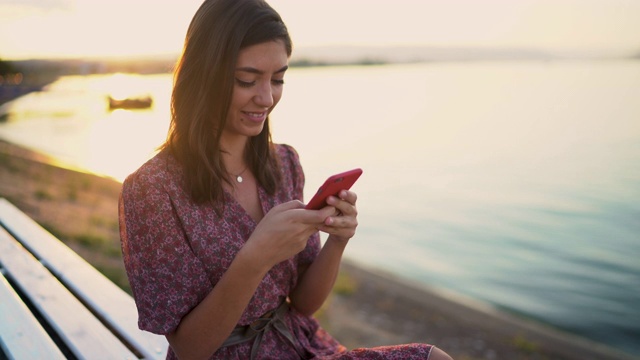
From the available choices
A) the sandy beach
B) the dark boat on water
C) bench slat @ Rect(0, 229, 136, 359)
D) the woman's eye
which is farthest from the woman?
the dark boat on water

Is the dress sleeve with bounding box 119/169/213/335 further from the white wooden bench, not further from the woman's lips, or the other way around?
the white wooden bench

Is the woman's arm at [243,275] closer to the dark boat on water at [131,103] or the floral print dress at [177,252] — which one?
the floral print dress at [177,252]

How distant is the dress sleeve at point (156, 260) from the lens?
173cm

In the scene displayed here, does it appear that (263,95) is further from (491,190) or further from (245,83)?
(491,190)

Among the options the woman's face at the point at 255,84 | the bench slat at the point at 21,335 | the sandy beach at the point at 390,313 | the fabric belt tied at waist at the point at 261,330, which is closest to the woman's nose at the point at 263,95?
the woman's face at the point at 255,84

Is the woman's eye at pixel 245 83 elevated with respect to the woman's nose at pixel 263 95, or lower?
elevated

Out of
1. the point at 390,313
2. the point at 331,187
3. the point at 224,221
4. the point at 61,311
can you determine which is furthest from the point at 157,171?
the point at 390,313

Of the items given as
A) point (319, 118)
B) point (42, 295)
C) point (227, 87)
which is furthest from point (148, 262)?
point (319, 118)

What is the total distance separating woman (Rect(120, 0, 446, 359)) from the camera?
172 centimetres

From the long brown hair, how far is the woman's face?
0.03 m

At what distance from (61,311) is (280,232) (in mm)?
1399

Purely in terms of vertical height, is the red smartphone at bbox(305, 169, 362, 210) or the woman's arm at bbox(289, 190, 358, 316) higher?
the red smartphone at bbox(305, 169, 362, 210)

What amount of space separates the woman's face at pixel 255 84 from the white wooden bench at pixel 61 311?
3.20 ft

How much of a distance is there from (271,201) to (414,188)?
15.7m
